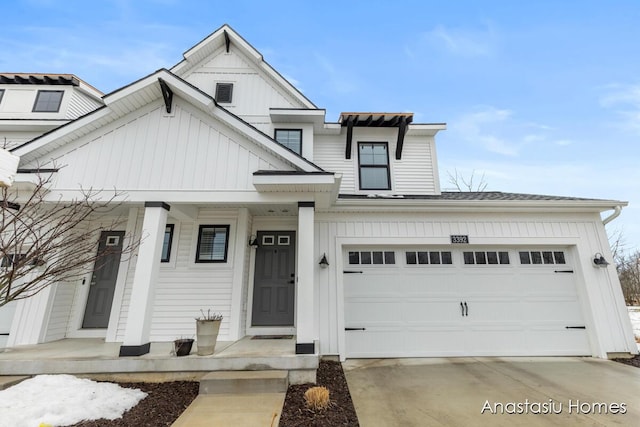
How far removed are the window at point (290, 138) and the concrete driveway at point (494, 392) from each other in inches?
208

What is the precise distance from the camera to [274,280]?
20.0 ft

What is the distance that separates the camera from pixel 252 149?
4.87 metres

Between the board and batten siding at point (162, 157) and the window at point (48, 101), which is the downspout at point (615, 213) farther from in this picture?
the window at point (48, 101)

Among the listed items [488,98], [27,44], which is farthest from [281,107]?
[488,98]

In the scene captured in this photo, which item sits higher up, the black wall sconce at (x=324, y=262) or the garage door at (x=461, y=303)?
the black wall sconce at (x=324, y=262)

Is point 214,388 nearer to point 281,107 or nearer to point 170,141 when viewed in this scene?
point 170,141

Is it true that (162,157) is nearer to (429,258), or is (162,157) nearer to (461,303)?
(429,258)

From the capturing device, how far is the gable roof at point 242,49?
739cm

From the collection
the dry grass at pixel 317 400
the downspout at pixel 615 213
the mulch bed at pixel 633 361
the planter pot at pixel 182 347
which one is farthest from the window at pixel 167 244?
the downspout at pixel 615 213

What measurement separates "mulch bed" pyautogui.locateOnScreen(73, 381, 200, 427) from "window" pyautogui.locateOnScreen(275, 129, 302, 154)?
5.54 m

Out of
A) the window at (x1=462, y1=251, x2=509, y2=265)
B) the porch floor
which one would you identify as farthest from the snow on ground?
the window at (x1=462, y1=251, x2=509, y2=265)

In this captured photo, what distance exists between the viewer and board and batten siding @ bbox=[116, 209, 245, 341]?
5.48 m

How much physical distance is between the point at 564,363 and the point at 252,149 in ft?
23.3

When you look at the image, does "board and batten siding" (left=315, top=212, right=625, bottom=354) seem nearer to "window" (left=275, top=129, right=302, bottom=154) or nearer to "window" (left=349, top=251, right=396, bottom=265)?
"window" (left=349, top=251, right=396, bottom=265)
